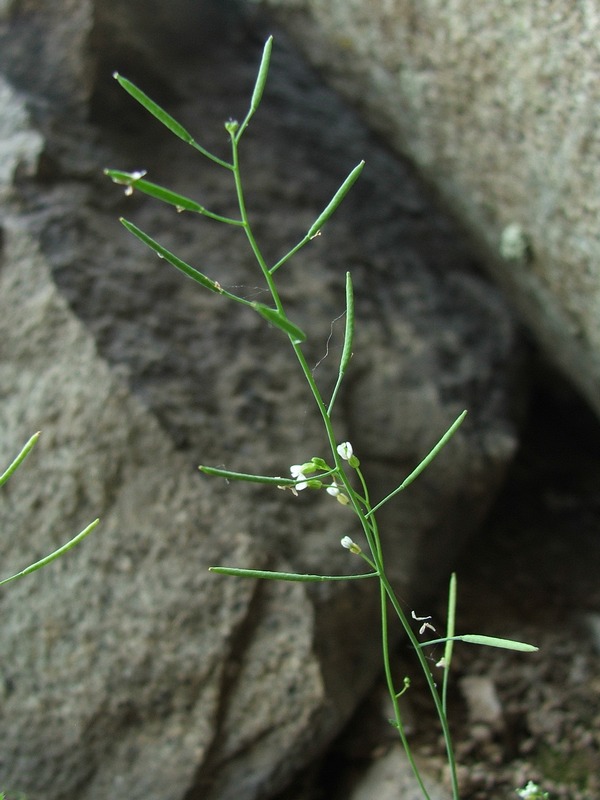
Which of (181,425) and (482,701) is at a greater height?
(181,425)

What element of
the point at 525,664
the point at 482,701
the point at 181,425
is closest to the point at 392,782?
the point at 482,701

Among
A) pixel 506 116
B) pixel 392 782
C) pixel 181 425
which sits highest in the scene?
pixel 506 116

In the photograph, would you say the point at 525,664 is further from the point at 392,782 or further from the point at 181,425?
the point at 181,425

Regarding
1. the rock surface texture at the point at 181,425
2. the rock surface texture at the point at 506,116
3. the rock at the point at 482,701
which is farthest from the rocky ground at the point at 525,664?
the rock surface texture at the point at 506,116

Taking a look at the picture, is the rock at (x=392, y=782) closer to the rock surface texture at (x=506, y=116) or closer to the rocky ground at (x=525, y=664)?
the rocky ground at (x=525, y=664)

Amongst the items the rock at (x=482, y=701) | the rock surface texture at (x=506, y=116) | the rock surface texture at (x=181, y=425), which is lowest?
the rock at (x=482, y=701)

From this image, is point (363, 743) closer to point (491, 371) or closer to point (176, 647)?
point (176, 647)
